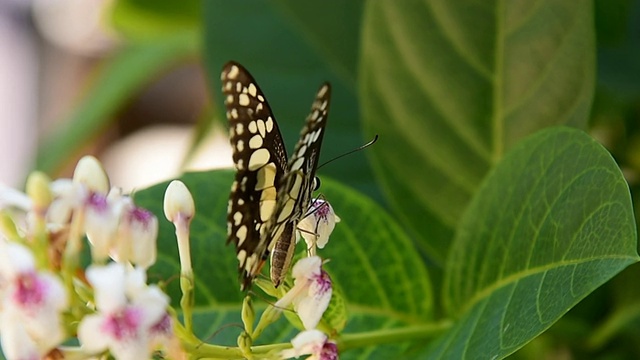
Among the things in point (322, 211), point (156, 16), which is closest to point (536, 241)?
point (322, 211)

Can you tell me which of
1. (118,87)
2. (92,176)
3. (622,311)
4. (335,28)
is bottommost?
(622,311)

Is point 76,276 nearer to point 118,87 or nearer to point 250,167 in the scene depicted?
point 250,167

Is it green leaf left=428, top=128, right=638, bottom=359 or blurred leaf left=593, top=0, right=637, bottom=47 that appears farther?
blurred leaf left=593, top=0, right=637, bottom=47

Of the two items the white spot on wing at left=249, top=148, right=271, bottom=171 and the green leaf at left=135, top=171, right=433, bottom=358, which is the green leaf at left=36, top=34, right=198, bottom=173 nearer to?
the green leaf at left=135, top=171, right=433, bottom=358

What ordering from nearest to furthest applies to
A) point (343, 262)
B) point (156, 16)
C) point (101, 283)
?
point (101, 283) → point (343, 262) → point (156, 16)

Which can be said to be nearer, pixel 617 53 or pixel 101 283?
pixel 101 283

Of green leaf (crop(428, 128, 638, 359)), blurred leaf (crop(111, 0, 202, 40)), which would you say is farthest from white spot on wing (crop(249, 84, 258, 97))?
blurred leaf (crop(111, 0, 202, 40))

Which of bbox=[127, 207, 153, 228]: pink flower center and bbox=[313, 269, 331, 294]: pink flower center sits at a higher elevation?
bbox=[127, 207, 153, 228]: pink flower center
